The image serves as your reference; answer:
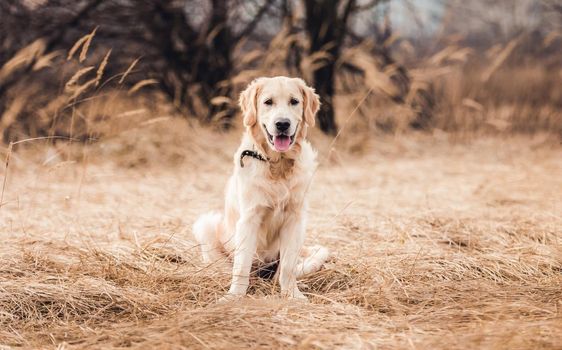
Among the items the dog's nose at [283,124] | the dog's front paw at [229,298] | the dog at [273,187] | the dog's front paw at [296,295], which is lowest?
the dog's front paw at [296,295]

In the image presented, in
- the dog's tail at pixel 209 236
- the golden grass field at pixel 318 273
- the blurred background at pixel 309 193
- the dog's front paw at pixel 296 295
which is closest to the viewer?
the golden grass field at pixel 318 273

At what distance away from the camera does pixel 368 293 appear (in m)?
2.61

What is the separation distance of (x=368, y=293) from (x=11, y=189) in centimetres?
356

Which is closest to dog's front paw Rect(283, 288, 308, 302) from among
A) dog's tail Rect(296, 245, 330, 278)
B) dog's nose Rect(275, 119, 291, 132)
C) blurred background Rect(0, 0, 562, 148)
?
dog's tail Rect(296, 245, 330, 278)

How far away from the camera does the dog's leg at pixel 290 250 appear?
2.83 m

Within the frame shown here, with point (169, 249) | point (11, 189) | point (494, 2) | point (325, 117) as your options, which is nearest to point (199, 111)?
point (325, 117)

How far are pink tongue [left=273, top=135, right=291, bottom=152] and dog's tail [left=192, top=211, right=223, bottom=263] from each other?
2.17 feet

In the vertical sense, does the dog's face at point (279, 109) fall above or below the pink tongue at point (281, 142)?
above

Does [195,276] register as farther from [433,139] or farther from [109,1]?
[433,139]

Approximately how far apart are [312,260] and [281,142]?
635 mm

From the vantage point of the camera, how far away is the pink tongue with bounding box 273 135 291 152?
280 cm

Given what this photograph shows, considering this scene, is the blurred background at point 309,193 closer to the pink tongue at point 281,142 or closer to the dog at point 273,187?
the dog at point 273,187

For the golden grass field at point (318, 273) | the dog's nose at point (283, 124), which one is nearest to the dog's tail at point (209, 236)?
the golden grass field at point (318, 273)

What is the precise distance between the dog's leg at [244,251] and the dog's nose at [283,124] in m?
0.41
